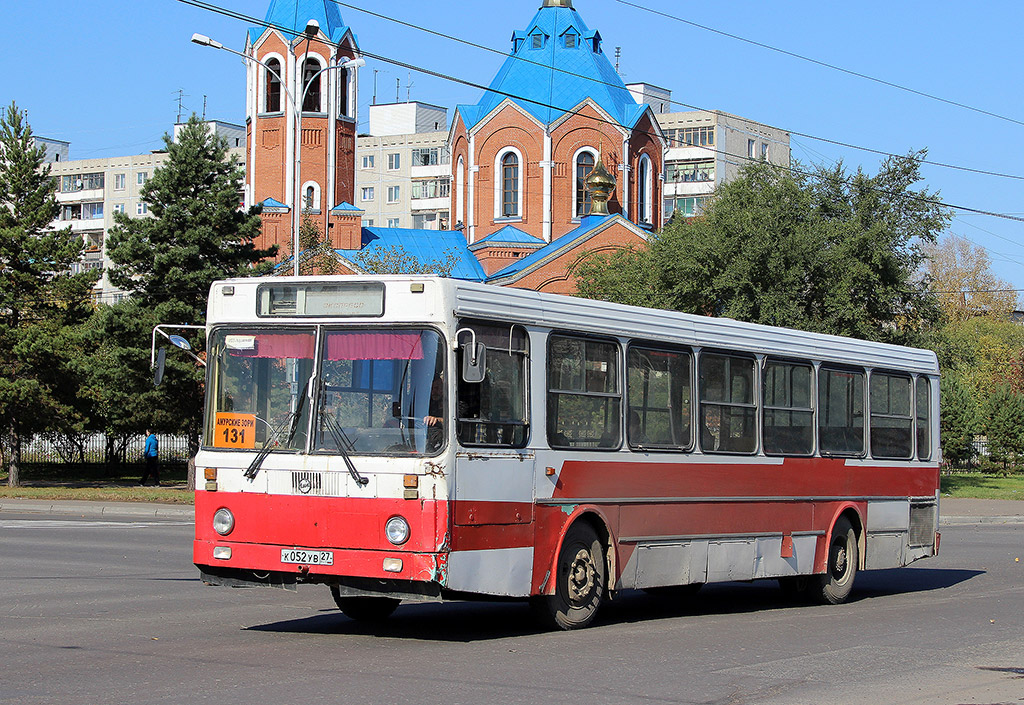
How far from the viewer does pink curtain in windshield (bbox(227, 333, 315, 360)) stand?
1016 cm

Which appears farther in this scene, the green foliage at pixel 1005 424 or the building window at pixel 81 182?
the building window at pixel 81 182

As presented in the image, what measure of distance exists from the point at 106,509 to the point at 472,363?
858 inches

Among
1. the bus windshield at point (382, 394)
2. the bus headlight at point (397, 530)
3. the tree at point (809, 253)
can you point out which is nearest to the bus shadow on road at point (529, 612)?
the bus headlight at point (397, 530)

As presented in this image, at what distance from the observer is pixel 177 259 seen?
1554 inches

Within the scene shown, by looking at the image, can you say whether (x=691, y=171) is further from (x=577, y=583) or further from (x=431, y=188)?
(x=577, y=583)

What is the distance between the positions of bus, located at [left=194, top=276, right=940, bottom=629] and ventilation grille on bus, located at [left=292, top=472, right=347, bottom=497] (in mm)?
19

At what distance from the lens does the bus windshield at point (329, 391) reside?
383 inches

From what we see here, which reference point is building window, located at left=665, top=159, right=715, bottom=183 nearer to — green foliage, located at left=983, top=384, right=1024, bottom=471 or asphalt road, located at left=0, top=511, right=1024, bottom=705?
green foliage, located at left=983, top=384, right=1024, bottom=471

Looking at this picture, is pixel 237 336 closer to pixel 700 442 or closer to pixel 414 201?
pixel 700 442

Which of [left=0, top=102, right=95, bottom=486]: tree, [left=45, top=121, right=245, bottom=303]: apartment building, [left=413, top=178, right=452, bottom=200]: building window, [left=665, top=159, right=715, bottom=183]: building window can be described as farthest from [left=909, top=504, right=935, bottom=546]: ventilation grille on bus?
[left=45, top=121, right=245, bottom=303]: apartment building

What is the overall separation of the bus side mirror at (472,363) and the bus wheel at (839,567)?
6.28 metres

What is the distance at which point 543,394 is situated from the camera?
35.3 feet

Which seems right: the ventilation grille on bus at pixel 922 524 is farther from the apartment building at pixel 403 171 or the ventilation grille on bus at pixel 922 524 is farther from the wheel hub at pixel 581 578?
the apartment building at pixel 403 171

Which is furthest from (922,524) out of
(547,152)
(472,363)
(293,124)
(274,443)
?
(293,124)
